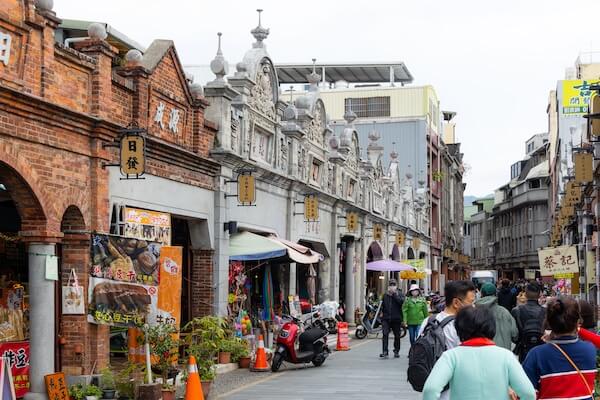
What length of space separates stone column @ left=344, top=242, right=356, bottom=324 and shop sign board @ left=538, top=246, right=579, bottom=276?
9.96 meters

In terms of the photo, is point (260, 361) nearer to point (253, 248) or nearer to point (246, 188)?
point (253, 248)

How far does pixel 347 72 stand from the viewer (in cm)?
5856

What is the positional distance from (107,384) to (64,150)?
352cm

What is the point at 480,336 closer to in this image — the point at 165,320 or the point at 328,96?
the point at 165,320

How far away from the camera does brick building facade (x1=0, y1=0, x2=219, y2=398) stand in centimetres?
1276

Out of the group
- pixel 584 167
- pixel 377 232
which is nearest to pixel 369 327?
pixel 584 167

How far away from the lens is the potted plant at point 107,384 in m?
13.7

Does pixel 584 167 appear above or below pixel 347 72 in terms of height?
below

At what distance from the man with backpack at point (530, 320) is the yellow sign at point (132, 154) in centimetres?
642

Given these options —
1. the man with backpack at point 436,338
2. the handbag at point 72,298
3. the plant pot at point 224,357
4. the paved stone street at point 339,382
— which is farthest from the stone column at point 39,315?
the man with backpack at point 436,338

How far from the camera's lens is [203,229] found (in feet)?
65.2

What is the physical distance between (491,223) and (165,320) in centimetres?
9703

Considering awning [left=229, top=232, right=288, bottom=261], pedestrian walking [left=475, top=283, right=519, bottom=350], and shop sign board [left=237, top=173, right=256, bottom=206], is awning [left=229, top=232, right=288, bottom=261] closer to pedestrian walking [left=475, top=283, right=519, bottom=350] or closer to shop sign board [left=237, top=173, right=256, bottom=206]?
shop sign board [left=237, top=173, right=256, bottom=206]

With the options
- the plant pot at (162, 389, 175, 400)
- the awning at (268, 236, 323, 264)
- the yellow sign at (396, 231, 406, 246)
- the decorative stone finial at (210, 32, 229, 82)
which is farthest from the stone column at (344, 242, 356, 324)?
the plant pot at (162, 389, 175, 400)
